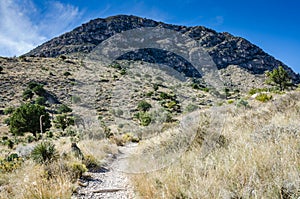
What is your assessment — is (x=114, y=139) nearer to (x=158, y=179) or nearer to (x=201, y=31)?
(x=158, y=179)

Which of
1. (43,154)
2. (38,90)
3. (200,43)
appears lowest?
(43,154)

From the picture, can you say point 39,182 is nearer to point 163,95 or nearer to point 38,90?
point 163,95

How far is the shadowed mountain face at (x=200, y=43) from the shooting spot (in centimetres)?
10115

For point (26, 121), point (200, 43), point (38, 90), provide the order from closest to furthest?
1. point (26, 121)
2. point (38, 90)
3. point (200, 43)

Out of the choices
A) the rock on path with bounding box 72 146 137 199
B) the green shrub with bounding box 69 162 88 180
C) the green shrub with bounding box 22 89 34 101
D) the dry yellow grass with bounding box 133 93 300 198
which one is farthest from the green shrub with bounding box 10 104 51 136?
the dry yellow grass with bounding box 133 93 300 198

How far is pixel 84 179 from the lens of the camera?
19.6 ft

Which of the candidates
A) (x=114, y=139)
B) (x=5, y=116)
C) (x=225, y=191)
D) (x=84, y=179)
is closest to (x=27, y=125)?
(x=5, y=116)

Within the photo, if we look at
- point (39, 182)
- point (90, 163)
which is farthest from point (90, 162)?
point (39, 182)

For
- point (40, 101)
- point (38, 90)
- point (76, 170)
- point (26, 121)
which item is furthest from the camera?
point (38, 90)

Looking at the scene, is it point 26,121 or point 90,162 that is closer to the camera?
point 90,162

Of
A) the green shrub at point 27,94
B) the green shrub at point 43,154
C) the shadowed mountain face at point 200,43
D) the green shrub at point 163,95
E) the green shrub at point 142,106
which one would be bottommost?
the green shrub at point 43,154

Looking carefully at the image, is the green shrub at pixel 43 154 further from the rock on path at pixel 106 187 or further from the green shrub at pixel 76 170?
the rock on path at pixel 106 187

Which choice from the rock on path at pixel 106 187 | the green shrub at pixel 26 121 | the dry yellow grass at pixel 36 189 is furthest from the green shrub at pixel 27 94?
the dry yellow grass at pixel 36 189

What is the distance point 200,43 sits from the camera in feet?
352
